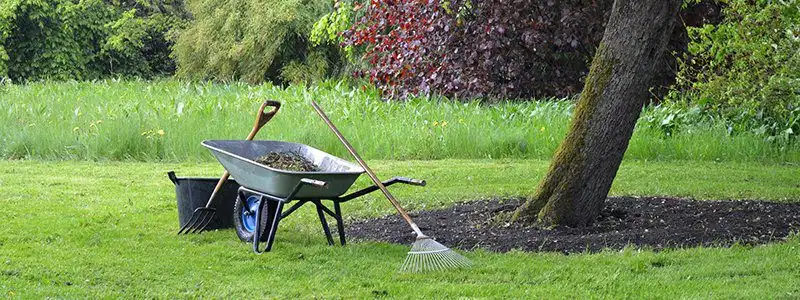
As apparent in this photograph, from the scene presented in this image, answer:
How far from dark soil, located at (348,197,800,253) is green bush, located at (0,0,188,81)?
Result: 16144mm

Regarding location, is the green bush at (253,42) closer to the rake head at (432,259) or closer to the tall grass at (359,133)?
the tall grass at (359,133)

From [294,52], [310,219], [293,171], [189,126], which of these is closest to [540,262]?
[293,171]

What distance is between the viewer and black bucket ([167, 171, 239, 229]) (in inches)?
225

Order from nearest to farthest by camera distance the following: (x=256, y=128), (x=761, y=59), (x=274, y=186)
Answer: (x=274, y=186), (x=256, y=128), (x=761, y=59)

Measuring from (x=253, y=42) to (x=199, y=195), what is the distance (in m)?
12.4

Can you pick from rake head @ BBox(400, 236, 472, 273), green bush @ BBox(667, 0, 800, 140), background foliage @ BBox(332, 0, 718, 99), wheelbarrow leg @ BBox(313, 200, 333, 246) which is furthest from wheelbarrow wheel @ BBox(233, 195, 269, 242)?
background foliage @ BBox(332, 0, 718, 99)


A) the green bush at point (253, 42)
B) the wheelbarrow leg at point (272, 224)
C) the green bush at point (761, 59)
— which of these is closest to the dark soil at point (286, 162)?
the wheelbarrow leg at point (272, 224)

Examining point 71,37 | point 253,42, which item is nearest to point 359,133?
point 253,42

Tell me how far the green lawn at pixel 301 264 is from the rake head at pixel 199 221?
2.4 inches

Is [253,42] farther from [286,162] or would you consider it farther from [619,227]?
[619,227]

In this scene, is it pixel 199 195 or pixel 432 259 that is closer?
pixel 432 259

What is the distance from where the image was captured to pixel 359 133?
9688 mm

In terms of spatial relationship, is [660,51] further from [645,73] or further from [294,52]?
[294,52]

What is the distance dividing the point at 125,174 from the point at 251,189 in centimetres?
348
